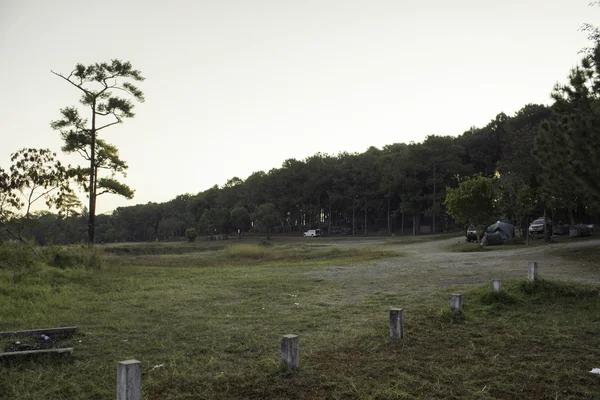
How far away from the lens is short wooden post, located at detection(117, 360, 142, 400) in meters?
3.50

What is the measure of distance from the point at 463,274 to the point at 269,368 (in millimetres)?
10497

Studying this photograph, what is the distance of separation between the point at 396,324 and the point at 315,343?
1.15 metres

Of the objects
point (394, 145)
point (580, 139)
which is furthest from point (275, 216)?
point (580, 139)

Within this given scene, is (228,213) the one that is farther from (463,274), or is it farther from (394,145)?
(463,274)

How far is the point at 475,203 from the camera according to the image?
93.5 ft

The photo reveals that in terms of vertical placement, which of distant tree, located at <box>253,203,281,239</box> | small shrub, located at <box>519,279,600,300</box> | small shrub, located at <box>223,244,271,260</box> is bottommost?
small shrub, located at <box>223,244,271,260</box>

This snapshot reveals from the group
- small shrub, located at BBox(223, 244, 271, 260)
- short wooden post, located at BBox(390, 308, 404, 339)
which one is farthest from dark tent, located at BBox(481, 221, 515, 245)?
→ short wooden post, located at BBox(390, 308, 404, 339)

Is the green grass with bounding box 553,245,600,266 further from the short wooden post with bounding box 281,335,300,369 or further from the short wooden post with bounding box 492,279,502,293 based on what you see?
the short wooden post with bounding box 281,335,300,369

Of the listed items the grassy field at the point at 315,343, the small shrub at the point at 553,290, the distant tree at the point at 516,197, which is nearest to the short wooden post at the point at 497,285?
the grassy field at the point at 315,343

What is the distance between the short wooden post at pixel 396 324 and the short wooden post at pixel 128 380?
147 inches

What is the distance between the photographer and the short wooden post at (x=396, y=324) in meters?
6.26

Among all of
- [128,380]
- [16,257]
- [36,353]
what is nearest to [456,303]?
[128,380]

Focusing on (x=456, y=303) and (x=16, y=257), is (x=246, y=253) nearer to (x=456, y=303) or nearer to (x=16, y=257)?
(x=16, y=257)

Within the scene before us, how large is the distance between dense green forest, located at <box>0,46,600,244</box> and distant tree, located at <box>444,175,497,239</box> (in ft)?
3.84
